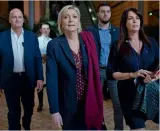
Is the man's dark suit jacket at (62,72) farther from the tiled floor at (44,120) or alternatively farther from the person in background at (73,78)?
the tiled floor at (44,120)

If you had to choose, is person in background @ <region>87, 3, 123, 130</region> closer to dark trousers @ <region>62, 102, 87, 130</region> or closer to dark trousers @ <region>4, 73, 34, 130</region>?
dark trousers @ <region>4, 73, 34, 130</region>

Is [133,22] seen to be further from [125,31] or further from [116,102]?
[116,102]

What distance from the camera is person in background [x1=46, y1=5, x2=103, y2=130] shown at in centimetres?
244

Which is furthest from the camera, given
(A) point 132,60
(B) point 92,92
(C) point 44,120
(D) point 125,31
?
(C) point 44,120

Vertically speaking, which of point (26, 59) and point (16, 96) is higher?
point (26, 59)

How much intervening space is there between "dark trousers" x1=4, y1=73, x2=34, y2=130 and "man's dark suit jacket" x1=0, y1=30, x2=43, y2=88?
0.06 meters

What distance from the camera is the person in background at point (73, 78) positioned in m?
2.44

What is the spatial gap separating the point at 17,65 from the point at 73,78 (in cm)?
140

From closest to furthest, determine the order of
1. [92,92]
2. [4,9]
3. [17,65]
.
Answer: [92,92] < [17,65] < [4,9]

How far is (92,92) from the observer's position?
7.99 ft

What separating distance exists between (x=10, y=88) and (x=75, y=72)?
58.5 inches

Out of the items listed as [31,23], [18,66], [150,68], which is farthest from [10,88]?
[31,23]

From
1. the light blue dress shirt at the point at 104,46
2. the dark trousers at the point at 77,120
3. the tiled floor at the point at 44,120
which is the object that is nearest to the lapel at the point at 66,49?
the dark trousers at the point at 77,120

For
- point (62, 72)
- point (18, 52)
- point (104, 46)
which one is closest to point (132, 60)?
point (62, 72)
